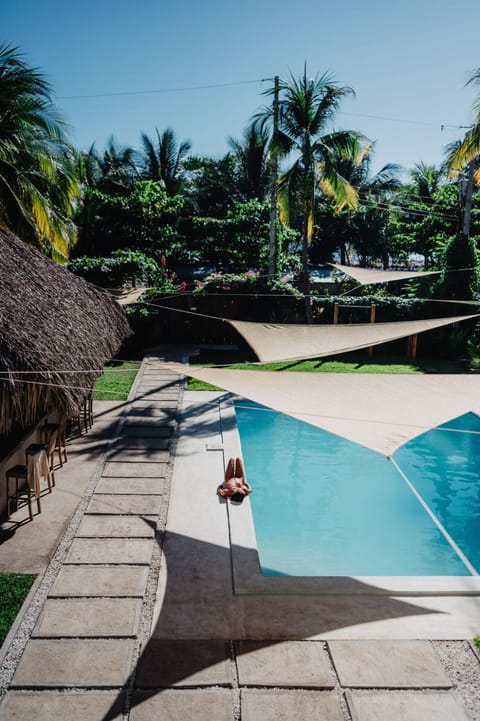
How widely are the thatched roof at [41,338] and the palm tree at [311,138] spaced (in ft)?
27.2

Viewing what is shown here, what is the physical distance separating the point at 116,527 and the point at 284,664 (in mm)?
2657

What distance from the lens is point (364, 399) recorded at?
6180 millimetres

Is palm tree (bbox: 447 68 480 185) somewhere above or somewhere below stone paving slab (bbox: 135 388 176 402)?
above

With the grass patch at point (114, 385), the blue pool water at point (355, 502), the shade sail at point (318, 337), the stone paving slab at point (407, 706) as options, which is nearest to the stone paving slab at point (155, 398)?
the grass patch at point (114, 385)

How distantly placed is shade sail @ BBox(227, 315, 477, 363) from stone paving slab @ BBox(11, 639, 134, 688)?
435 cm

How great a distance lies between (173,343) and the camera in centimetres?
1678

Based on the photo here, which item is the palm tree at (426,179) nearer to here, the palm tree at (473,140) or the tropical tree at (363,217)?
the tropical tree at (363,217)

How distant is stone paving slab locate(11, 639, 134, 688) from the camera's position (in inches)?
143

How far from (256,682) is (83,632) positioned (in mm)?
1487

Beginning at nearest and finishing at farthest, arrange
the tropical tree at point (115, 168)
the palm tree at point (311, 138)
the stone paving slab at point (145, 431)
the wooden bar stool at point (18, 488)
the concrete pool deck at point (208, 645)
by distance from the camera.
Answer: the concrete pool deck at point (208, 645) < the wooden bar stool at point (18, 488) < the stone paving slab at point (145, 431) < the palm tree at point (311, 138) < the tropical tree at point (115, 168)

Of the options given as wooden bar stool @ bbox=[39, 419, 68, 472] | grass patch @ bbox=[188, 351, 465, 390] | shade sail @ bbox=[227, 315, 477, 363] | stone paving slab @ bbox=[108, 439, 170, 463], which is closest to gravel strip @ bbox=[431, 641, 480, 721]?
shade sail @ bbox=[227, 315, 477, 363]

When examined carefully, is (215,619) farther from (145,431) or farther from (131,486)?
(145,431)

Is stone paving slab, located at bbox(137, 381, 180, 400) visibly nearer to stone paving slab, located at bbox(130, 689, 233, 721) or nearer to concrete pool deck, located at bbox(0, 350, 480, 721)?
concrete pool deck, located at bbox(0, 350, 480, 721)

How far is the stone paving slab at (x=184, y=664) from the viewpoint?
12.0ft
